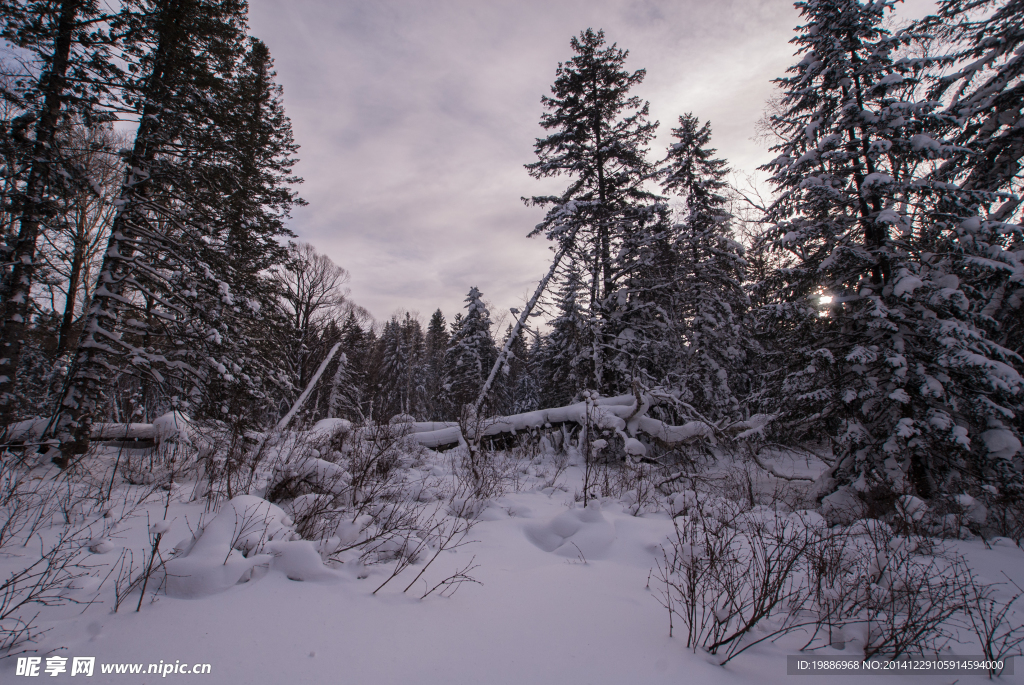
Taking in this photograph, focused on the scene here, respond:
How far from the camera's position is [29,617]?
2.02 m

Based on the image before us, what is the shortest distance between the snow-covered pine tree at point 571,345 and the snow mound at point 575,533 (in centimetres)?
888

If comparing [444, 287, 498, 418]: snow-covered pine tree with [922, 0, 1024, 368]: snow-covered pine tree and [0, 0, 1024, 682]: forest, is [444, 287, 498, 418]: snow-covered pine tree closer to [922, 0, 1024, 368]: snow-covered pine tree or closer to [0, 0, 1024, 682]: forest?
[0, 0, 1024, 682]: forest

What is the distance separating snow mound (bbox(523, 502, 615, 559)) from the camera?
379 centimetres

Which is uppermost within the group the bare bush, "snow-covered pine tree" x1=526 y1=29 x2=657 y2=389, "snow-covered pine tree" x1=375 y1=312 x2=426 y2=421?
"snow-covered pine tree" x1=526 y1=29 x2=657 y2=389

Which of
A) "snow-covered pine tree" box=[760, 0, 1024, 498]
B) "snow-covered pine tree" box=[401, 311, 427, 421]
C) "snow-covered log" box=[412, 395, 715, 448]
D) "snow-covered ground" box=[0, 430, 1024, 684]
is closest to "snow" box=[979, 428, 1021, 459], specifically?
"snow-covered pine tree" box=[760, 0, 1024, 498]

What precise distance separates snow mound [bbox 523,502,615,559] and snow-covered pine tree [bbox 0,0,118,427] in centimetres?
790

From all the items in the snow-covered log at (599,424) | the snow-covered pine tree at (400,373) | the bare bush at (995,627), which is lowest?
the bare bush at (995,627)

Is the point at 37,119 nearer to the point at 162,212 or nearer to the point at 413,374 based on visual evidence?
the point at 162,212

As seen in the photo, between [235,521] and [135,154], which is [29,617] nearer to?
[235,521]

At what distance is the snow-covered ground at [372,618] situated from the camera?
190 cm

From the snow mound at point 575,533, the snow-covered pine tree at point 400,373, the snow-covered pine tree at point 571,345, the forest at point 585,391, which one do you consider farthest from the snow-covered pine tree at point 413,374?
the snow mound at point 575,533

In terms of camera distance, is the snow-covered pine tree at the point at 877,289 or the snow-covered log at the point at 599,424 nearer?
the snow-covered pine tree at the point at 877,289

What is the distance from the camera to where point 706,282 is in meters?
14.9

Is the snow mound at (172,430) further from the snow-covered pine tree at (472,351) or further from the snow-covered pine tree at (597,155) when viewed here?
the snow-covered pine tree at (472,351)
